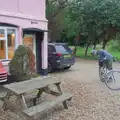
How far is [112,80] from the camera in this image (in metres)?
9.45

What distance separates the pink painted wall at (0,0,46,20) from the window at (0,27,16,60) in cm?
83

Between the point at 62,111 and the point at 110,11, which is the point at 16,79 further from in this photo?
the point at 110,11

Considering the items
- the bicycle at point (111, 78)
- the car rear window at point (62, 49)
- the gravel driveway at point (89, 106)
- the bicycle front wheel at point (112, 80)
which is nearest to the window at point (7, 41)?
the gravel driveway at point (89, 106)

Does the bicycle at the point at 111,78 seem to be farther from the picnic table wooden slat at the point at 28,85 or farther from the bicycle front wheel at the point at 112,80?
the picnic table wooden slat at the point at 28,85

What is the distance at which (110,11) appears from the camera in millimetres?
18297

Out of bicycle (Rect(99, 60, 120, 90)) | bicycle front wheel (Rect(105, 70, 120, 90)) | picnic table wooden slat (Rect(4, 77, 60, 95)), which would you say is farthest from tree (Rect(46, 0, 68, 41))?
picnic table wooden slat (Rect(4, 77, 60, 95))

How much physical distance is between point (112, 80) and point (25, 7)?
493 cm

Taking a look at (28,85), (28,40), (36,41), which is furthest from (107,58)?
(28,85)

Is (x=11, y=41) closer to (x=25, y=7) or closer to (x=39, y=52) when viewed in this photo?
(x=25, y=7)

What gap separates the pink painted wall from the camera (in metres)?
9.39

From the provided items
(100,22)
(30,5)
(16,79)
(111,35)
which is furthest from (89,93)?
(111,35)

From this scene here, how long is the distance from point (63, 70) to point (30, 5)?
485 centimetres

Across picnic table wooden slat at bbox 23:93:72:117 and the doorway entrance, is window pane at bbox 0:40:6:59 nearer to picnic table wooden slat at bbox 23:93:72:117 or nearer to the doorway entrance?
the doorway entrance

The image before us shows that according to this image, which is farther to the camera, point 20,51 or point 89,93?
point 20,51
